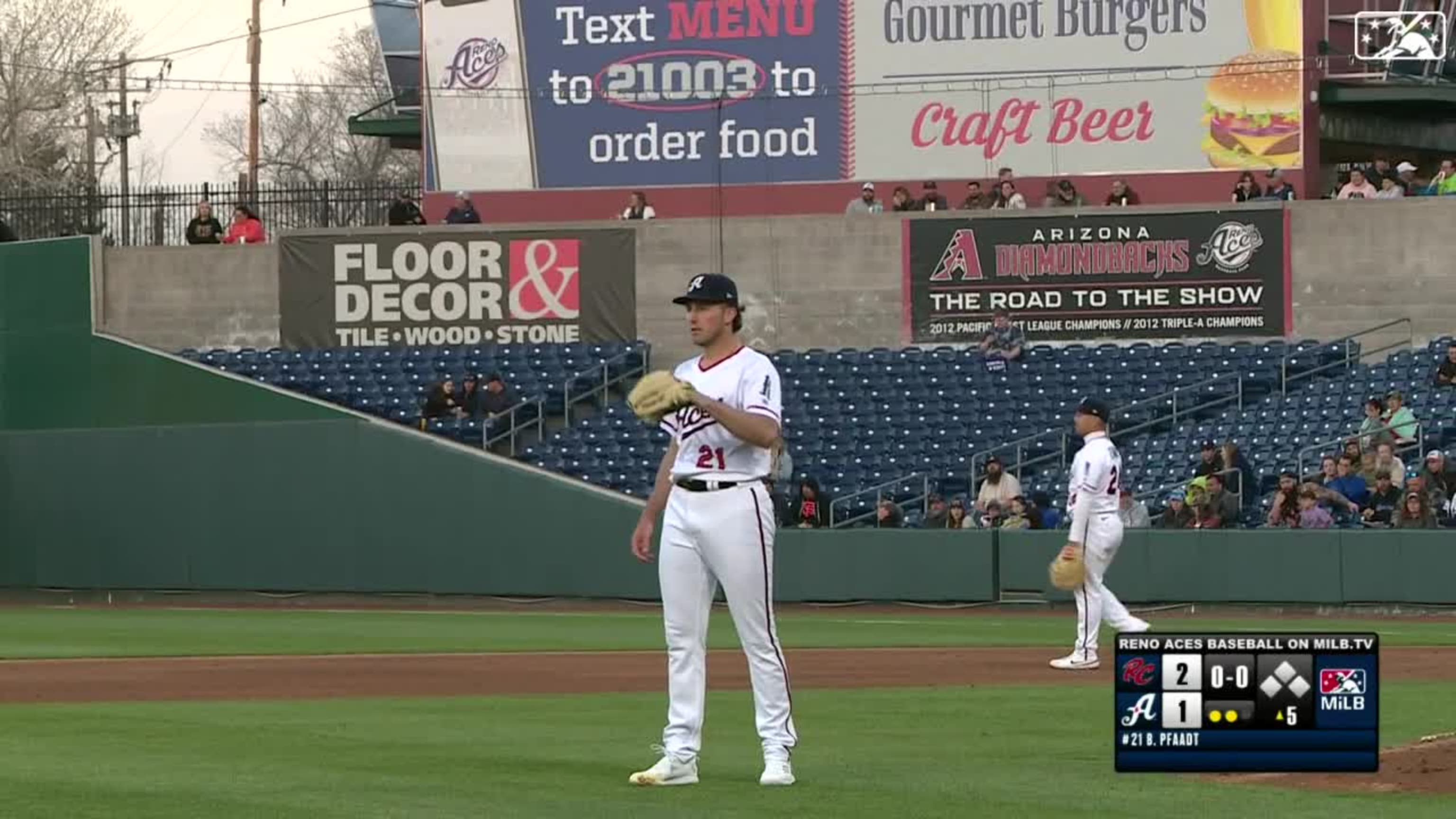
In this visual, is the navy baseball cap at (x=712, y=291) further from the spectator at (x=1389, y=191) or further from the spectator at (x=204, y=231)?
the spectator at (x=204, y=231)

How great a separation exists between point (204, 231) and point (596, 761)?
2847 cm

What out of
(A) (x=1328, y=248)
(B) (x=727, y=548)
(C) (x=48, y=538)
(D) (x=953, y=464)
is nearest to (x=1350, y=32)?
(A) (x=1328, y=248)

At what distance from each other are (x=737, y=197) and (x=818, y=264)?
2690mm

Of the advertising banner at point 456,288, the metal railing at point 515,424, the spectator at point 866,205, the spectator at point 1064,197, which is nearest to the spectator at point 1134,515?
the spectator at point 1064,197

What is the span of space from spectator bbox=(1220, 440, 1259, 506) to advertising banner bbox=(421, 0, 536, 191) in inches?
552

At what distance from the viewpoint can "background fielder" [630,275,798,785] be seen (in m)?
9.59

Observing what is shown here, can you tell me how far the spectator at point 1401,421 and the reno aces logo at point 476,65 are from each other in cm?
1550

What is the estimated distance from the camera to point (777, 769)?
31.1ft

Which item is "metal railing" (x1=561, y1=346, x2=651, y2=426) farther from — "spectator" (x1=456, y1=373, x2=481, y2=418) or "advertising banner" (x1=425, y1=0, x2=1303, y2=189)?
"advertising banner" (x1=425, y1=0, x2=1303, y2=189)

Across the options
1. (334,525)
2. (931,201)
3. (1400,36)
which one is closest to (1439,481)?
(931,201)

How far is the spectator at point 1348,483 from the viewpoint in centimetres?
2694

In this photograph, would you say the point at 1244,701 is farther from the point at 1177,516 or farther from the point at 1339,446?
the point at 1339,446

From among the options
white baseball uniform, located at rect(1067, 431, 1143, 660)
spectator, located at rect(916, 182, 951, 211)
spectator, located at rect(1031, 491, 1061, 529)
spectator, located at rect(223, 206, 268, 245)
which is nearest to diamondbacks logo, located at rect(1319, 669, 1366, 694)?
white baseball uniform, located at rect(1067, 431, 1143, 660)

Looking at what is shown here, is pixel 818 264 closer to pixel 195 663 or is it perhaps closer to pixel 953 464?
pixel 953 464
